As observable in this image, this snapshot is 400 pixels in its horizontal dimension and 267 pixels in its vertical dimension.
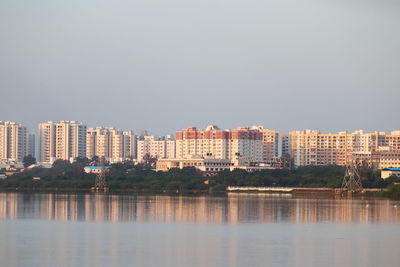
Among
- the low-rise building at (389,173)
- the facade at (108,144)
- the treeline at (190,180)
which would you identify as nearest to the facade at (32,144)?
the facade at (108,144)

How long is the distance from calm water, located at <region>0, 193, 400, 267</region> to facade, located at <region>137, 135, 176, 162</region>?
64156 millimetres

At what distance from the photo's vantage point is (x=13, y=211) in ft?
97.4

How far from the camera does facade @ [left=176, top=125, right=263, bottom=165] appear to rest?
3162 inches

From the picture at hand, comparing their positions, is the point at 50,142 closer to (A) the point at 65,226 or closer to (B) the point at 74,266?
(A) the point at 65,226

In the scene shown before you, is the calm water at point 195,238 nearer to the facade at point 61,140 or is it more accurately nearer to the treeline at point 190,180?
the treeline at point 190,180

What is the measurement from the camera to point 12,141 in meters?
102

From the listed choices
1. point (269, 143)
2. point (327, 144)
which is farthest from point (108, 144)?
point (327, 144)

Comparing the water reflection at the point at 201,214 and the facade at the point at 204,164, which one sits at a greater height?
the facade at the point at 204,164

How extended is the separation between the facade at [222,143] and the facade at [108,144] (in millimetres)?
18983

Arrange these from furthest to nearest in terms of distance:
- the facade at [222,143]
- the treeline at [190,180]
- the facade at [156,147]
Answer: the facade at [156,147], the facade at [222,143], the treeline at [190,180]

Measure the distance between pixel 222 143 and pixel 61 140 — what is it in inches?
1039

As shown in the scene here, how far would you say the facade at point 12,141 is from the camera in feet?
331

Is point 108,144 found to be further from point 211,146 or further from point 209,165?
point 209,165

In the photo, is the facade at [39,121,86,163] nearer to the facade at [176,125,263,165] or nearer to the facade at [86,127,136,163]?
the facade at [86,127,136,163]
